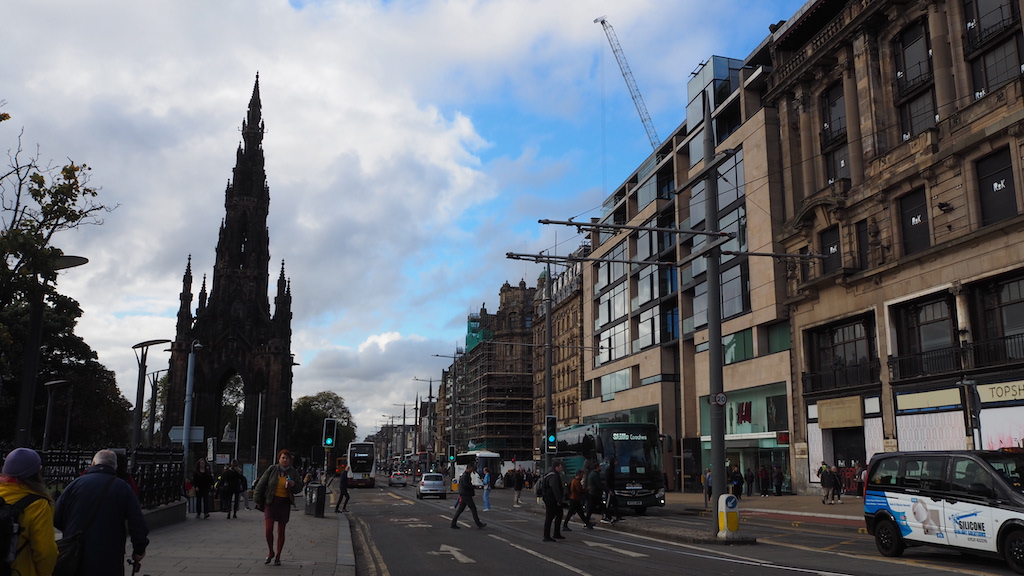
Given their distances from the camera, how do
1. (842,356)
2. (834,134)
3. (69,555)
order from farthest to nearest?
(834,134), (842,356), (69,555)

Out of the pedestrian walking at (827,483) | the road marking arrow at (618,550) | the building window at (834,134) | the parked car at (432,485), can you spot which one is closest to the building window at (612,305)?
the parked car at (432,485)

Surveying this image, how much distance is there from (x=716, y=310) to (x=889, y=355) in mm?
16782

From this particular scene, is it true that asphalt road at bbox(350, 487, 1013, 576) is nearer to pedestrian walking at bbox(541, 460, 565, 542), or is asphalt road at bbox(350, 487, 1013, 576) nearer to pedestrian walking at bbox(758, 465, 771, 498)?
pedestrian walking at bbox(541, 460, 565, 542)

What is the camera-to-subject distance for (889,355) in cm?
3066

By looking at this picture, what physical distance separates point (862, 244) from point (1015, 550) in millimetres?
24406

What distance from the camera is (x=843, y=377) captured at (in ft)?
112

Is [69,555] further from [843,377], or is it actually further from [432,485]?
[432,485]

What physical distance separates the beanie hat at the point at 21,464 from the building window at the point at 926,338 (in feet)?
94.5

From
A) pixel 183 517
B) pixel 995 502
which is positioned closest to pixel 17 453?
pixel 995 502

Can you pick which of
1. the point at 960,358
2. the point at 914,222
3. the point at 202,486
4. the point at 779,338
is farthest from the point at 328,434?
the point at 914,222

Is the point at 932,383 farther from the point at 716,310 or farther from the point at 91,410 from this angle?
the point at 91,410

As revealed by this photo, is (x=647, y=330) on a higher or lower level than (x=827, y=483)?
higher

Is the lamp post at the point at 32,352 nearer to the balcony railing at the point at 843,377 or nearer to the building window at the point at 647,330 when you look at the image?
the balcony railing at the point at 843,377

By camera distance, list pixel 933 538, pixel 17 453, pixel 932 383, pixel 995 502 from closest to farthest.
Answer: pixel 17 453 → pixel 995 502 → pixel 933 538 → pixel 932 383
